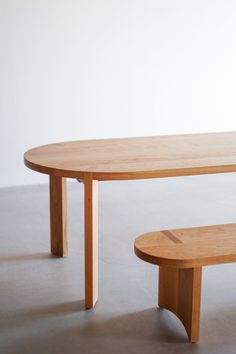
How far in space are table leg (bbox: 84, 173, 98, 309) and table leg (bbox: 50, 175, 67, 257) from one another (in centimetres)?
56

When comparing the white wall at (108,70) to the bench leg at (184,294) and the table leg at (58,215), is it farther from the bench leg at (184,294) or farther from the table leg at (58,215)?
the bench leg at (184,294)

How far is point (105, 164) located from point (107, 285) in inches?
29.3

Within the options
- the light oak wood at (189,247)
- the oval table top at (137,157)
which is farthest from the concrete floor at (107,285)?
the oval table top at (137,157)

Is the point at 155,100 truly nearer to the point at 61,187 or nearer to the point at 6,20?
the point at 6,20

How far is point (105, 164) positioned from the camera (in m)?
3.02

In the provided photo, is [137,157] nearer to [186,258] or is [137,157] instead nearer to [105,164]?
[105,164]

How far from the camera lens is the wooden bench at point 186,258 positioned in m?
2.57

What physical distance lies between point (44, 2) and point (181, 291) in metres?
3.32

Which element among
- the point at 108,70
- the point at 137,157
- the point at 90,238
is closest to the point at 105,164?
the point at 137,157

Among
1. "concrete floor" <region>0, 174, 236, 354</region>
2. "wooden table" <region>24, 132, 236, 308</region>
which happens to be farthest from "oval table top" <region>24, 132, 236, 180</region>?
"concrete floor" <region>0, 174, 236, 354</region>

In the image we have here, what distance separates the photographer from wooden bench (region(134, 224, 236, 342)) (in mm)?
2574

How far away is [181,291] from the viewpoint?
2816mm

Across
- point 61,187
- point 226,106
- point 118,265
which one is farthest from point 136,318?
point 226,106

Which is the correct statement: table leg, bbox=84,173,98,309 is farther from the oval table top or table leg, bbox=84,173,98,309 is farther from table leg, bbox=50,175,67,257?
table leg, bbox=50,175,67,257
